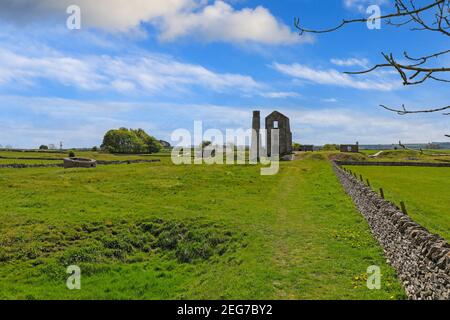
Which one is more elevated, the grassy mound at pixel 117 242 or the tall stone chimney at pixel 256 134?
the tall stone chimney at pixel 256 134

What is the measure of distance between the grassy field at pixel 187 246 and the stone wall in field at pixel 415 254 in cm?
49

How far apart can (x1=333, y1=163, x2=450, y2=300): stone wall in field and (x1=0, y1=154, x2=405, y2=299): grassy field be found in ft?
1.59

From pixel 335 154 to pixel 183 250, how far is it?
2715 inches

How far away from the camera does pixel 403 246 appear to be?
11.0 meters

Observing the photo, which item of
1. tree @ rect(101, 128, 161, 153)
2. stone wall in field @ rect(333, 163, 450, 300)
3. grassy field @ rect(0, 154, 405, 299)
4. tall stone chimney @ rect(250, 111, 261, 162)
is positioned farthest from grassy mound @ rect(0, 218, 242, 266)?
tree @ rect(101, 128, 161, 153)

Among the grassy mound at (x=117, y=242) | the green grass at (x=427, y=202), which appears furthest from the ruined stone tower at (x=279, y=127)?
the grassy mound at (x=117, y=242)

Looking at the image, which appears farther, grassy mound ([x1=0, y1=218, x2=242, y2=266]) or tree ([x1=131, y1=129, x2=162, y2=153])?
tree ([x1=131, y1=129, x2=162, y2=153])

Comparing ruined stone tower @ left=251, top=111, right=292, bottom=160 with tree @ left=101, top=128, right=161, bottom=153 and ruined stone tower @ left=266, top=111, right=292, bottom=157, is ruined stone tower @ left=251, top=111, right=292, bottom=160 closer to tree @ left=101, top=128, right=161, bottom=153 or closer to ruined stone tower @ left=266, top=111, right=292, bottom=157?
ruined stone tower @ left=266, top=111, right=292, bottom=157

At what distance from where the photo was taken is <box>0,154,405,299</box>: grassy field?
38.3ft

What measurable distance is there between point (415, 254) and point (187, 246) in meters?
10.2

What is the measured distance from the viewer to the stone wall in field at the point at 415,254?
26.7 ft

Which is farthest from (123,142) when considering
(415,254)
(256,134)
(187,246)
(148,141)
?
(415,254)

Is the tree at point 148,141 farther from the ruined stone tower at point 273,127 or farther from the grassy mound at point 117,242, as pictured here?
A: the grassy mound at point 117,242
